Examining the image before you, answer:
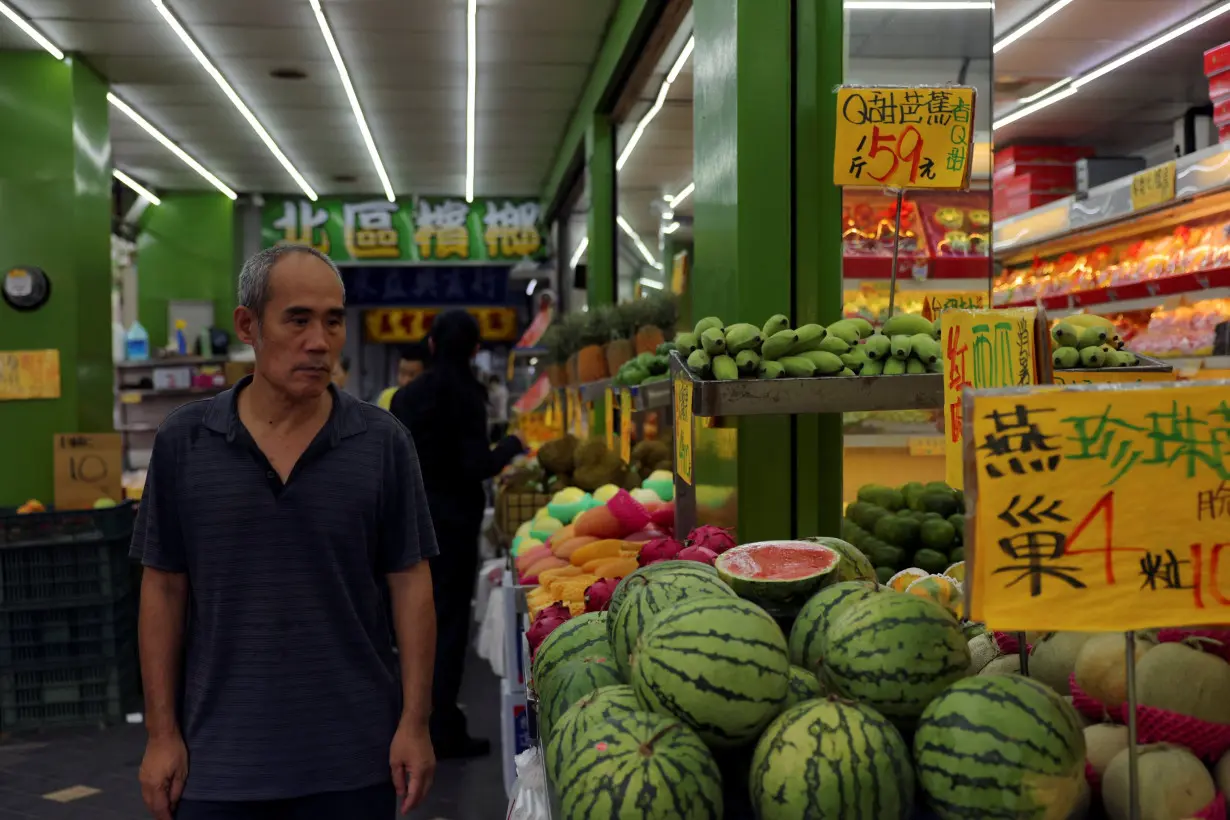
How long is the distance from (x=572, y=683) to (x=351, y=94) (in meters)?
7.15

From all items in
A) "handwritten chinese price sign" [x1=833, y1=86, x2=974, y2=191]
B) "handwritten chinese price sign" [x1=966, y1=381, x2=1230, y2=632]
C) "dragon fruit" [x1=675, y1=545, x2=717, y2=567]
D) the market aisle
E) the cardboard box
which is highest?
"handwritten chinese price sign" [x1=833, y1=86, x2=974, y2=191]

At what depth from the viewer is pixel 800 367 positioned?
280 centimetres

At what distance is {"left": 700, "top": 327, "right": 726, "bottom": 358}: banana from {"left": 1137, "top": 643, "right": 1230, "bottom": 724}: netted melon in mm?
1455

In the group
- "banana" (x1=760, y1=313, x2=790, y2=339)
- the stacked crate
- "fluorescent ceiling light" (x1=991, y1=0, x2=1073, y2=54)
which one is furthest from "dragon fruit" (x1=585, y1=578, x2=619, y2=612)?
"fluorescent ceiling light" (x1=991, y1=0, x2=1073, y2=54)

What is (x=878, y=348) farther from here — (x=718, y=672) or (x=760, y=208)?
(x=718, y=672)

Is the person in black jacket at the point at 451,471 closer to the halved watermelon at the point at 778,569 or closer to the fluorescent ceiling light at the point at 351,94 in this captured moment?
the fluorescent ceiling light at the point at 351,94

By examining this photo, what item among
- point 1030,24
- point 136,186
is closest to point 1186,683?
point 1030,24

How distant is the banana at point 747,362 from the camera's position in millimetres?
2770

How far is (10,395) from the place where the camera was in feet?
21.9

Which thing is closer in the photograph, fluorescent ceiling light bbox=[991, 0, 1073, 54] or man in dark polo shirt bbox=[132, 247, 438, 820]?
man in dark polo shirt bbox=[132, 247, 438, 820]

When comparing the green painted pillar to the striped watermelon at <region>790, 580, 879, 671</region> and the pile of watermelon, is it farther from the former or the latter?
the striped watermelon at <region>790, 580, 879, 671</region>

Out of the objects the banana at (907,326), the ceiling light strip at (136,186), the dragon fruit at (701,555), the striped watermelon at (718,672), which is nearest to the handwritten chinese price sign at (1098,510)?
the striped watermelon at (718,672)

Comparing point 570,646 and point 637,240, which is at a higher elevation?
point 637,240

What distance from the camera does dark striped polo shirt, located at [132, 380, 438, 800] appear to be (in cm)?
203
